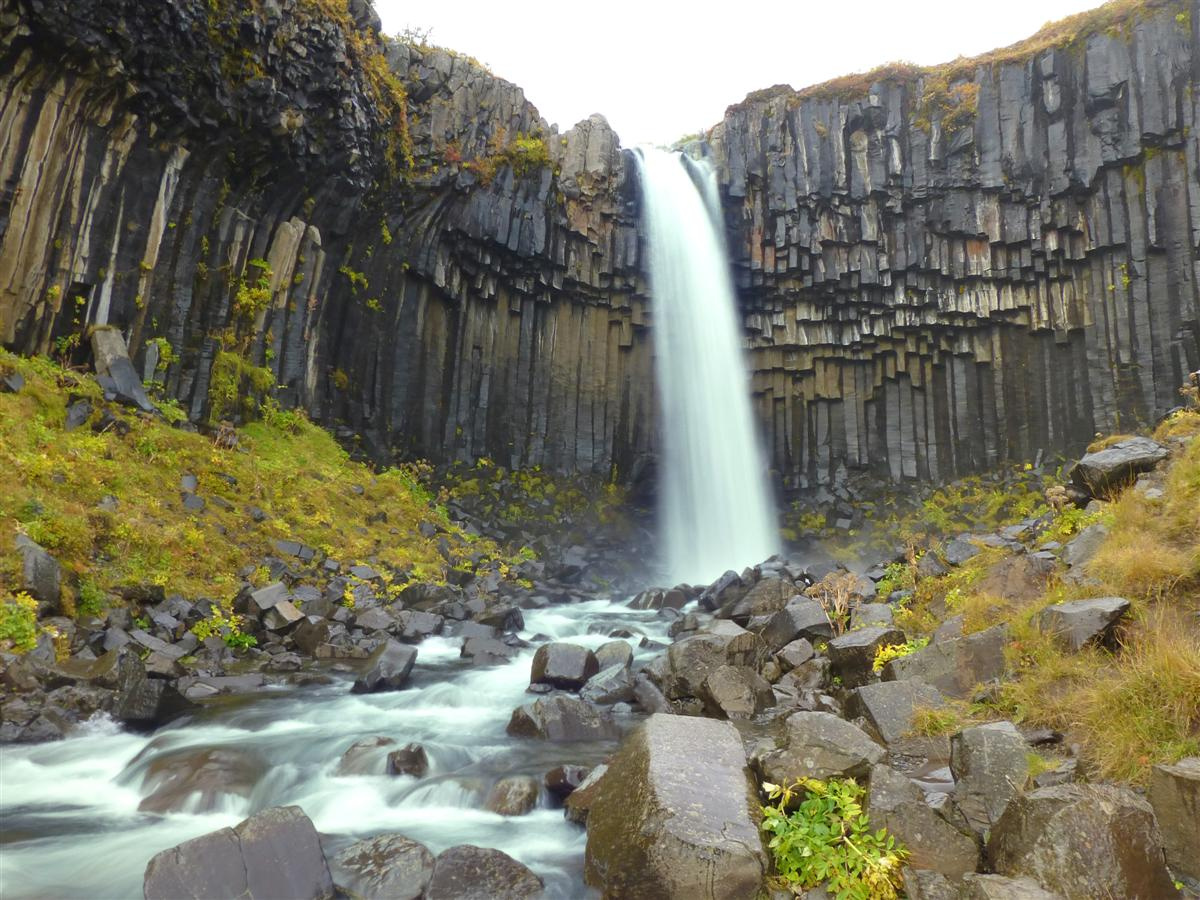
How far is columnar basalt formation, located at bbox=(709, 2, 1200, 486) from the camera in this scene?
808 inches

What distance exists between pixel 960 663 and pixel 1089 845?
3.45m

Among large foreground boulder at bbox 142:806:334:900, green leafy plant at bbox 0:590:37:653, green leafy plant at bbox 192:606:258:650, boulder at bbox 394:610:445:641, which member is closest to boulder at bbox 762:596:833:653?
boulder at bbox 394:610:445:641

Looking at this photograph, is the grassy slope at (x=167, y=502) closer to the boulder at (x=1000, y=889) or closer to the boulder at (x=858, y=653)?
the boulder at (x=858, y=653)

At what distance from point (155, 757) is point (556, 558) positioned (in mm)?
14828

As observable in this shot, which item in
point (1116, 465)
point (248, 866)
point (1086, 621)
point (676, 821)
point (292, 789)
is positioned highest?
point (1116, 465)

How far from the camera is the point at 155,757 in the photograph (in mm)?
6102

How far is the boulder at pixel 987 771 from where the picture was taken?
13.2 ft

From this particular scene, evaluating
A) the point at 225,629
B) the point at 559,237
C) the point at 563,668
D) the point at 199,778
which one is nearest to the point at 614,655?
the point at 563,668

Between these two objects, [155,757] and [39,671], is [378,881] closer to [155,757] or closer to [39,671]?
[155,757]

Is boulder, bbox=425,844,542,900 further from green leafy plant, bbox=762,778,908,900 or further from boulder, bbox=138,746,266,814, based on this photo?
boulder, bbox=138,746,266,814

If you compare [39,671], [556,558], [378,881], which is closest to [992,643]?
[378,881]

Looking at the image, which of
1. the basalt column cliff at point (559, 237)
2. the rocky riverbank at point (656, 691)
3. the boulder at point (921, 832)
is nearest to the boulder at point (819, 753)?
the rocky riverbank at point (656, 691)

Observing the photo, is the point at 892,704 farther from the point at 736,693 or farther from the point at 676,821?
the point at 676,821

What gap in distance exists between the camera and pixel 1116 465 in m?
8.73
